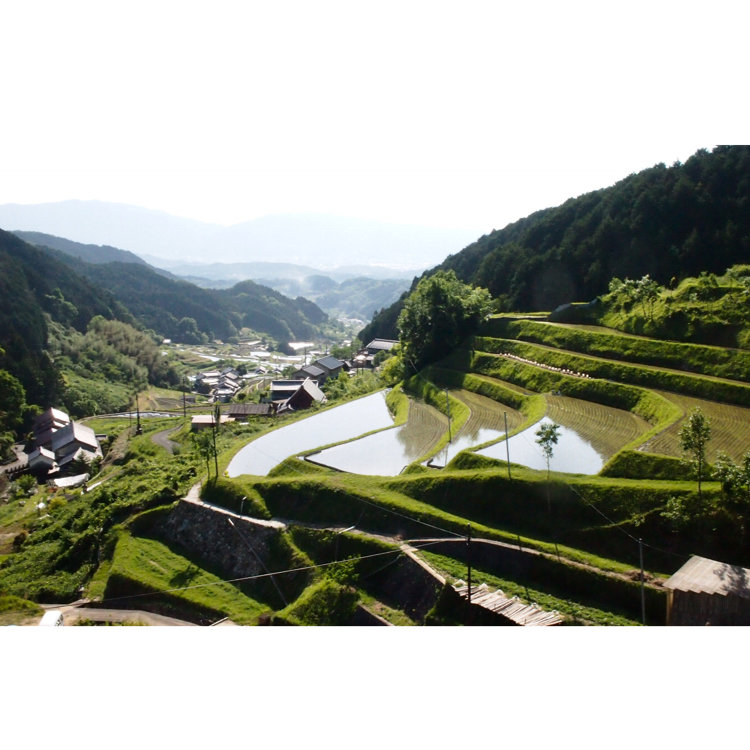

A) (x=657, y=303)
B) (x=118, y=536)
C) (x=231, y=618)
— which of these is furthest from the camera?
(x=657, y=303)

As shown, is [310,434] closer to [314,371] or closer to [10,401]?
[314,371]

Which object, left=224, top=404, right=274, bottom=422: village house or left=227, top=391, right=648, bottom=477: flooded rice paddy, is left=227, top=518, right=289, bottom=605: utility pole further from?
left=224, top=404, right=274, bottom=422: village house

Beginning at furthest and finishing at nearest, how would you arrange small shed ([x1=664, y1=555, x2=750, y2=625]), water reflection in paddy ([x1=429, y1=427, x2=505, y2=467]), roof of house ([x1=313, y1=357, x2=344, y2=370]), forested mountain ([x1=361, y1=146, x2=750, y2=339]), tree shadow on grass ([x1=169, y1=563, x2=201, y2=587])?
roof of house ([x1=313, y1=357, x2=344, y2=370]) < forested mountain ([x1=361, y1=146, x2=750, y2=339]) < water reflection in paddy ([x1=429, y1=427, x2=505, y2=467]) < tree shadow on grass ([x1=169, y1=563, x2=201, y2=587]) < small shed ([x1=664, y1=555, x2=750, y2=625])

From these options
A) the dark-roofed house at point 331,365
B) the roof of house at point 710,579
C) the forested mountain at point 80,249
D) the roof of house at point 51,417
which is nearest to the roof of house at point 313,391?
the dark-roofed house at point 331,365

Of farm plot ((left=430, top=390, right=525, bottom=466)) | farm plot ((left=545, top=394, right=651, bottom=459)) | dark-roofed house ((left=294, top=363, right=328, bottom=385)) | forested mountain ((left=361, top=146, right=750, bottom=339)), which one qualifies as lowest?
dark-roofed house ((left=294, top=363, right=328, bottom=385))

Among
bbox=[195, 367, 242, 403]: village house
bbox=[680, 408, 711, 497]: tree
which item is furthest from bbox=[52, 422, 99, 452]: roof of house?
bbox=[680, 408, 711, 497]: tree

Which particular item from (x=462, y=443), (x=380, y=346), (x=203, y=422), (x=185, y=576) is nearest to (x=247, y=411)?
(x=203, y=422)

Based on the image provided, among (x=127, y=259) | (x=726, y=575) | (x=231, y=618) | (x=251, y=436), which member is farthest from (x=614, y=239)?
(x=127, y=259)

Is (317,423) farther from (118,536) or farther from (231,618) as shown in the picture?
(231,618)
